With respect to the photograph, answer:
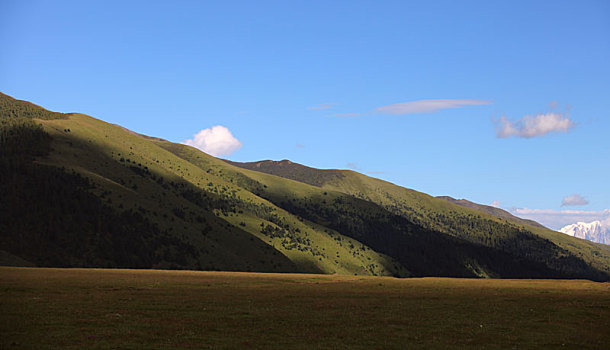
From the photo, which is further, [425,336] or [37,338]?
[425,336]

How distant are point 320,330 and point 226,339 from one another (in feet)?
30.6

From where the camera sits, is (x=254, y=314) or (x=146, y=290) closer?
(x=254, y=314)

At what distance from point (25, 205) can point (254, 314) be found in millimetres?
170869

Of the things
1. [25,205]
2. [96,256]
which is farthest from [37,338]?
[25,205]

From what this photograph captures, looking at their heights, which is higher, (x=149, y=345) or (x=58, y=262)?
(x=149, y=345)

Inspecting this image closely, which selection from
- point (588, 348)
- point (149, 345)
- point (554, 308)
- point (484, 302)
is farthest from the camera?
point (484, 302)

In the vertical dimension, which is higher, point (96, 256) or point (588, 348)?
point (588, 348)

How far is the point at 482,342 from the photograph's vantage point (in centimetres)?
4262

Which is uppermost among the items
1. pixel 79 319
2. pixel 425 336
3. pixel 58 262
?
pixel 425 336

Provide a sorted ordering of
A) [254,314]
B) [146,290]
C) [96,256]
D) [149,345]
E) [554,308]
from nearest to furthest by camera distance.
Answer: [149,345], [254,314], [554,308], [146,290], [96,256]

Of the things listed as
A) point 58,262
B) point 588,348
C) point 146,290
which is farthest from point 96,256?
point 588,348

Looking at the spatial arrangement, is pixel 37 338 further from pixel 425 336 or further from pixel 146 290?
pixel 146 290

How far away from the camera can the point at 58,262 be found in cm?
17350

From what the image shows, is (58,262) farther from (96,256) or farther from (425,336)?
(425,336)
